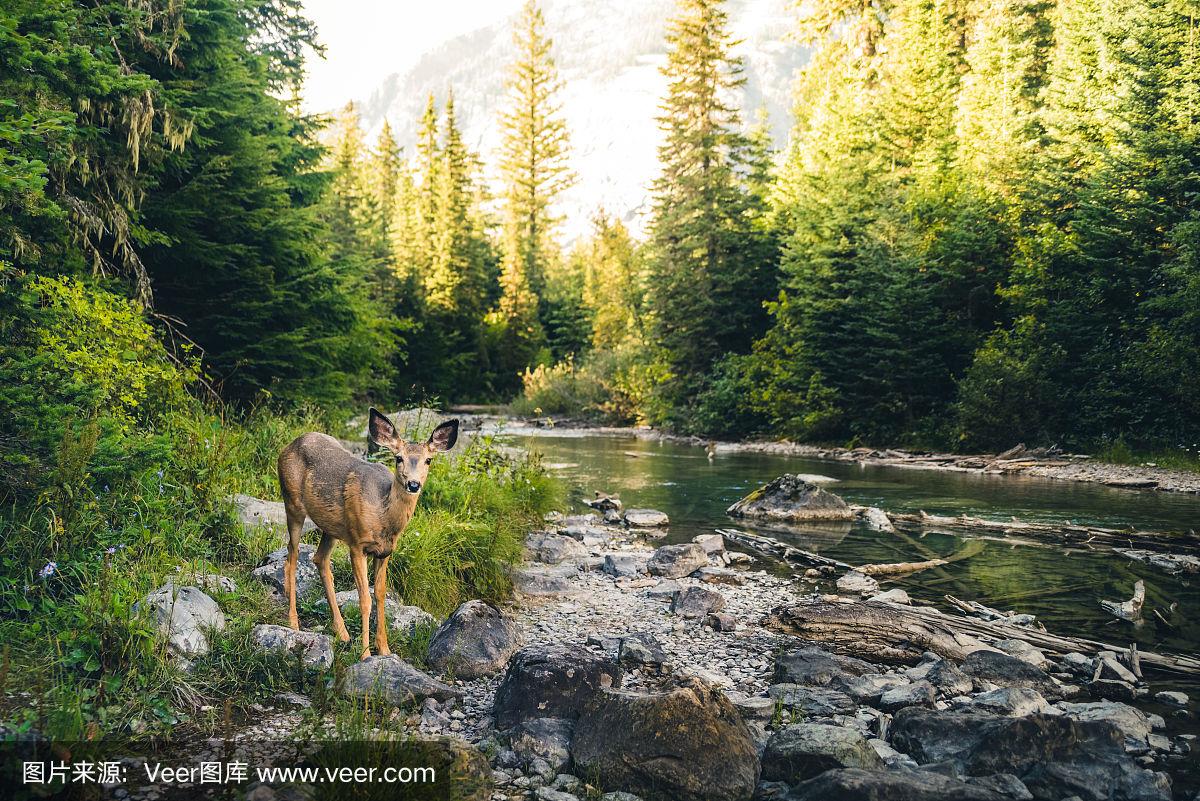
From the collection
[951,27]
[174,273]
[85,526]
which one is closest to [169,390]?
[85,526]

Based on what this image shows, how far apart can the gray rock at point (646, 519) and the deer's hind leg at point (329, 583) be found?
27.4ft

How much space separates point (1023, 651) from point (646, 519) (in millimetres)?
7921

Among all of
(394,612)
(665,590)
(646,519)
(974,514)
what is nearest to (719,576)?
(665,590)

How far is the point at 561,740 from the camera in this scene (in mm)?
5180

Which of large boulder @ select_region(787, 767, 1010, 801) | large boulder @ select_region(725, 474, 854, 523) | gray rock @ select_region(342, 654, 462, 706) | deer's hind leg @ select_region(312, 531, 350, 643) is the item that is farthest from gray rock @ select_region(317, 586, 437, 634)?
large boulder @ select_region(725, 474, 854, 523)

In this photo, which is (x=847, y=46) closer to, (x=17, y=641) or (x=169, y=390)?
(x=169, y=390)

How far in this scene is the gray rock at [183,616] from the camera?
17.7 ft

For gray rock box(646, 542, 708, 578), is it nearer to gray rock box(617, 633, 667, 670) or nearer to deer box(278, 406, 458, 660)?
gray rock box(617, 633, 667, 670)

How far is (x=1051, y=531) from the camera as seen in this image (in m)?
12.8

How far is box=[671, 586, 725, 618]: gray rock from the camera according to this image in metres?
8.74

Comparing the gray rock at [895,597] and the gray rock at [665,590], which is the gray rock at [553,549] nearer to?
the gray rock at [665,590]

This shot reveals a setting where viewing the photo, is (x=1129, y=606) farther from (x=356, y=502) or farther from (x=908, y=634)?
(x=356, y=502)

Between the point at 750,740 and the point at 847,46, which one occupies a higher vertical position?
the point at 847,46

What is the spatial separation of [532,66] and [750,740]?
69763 mm
